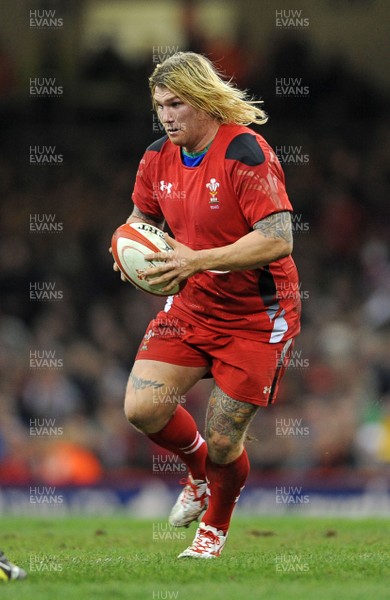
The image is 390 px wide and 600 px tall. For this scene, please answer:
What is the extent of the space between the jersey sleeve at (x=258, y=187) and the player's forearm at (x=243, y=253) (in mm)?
147

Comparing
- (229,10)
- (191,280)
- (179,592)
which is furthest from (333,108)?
(179,592)

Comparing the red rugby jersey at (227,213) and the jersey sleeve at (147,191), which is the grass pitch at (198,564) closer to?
the red rugby jersey at (227,213)

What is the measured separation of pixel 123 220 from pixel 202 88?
10682 millimetres

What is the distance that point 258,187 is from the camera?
6.67m

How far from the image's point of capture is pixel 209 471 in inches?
284

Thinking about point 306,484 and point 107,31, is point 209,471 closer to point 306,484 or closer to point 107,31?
point 306,484

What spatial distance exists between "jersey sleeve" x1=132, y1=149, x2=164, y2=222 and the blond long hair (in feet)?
1.76

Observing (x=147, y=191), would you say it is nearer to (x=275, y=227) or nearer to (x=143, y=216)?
(x=143, y=216)

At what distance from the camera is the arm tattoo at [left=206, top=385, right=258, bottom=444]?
6980mm

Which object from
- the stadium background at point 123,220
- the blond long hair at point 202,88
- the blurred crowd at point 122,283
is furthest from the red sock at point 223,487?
the blurred crowd at point 122,283

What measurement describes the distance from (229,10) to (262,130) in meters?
2.55

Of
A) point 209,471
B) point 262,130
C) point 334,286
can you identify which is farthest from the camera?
point 262,130

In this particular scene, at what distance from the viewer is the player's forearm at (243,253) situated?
6.61 metres

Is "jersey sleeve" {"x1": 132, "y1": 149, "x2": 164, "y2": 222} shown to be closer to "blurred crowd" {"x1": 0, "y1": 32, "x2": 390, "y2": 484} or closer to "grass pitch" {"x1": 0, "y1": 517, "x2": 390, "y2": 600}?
"grass pitch" {"x1": 0, "y1": 517, "x2": 390, "y2": 600}
